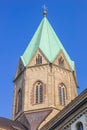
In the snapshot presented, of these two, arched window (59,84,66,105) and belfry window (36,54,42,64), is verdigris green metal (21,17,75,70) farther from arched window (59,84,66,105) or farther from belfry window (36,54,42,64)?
arched window (59,84,66,105)

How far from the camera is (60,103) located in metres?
40.2

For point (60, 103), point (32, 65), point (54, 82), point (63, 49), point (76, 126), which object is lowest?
point (76, 126)

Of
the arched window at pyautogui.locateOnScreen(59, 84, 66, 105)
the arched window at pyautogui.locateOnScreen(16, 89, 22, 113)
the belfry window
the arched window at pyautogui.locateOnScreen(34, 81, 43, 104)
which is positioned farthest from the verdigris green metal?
the arched window at pyautogui.locateOnScreen(16, 89, 22, 113)

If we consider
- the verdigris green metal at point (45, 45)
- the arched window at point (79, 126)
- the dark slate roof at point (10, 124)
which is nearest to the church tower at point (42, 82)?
the verdigris green metal at point (45, 45)

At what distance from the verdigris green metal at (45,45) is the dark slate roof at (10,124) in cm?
801

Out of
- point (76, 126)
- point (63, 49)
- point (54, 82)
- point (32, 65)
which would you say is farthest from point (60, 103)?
point (76, 126)

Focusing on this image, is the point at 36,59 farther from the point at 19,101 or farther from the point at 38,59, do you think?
the point at 19,101

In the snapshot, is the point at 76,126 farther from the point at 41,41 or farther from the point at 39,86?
the point at 41,41

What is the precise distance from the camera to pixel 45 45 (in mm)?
45500

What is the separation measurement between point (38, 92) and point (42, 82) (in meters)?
1.32

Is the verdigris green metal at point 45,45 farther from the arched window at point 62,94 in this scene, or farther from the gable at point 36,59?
the arched window at point 62,94

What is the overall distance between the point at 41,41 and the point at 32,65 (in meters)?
4.41

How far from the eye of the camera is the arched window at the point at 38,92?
1584 inches

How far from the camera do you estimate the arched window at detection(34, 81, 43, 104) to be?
40234 millimetres
